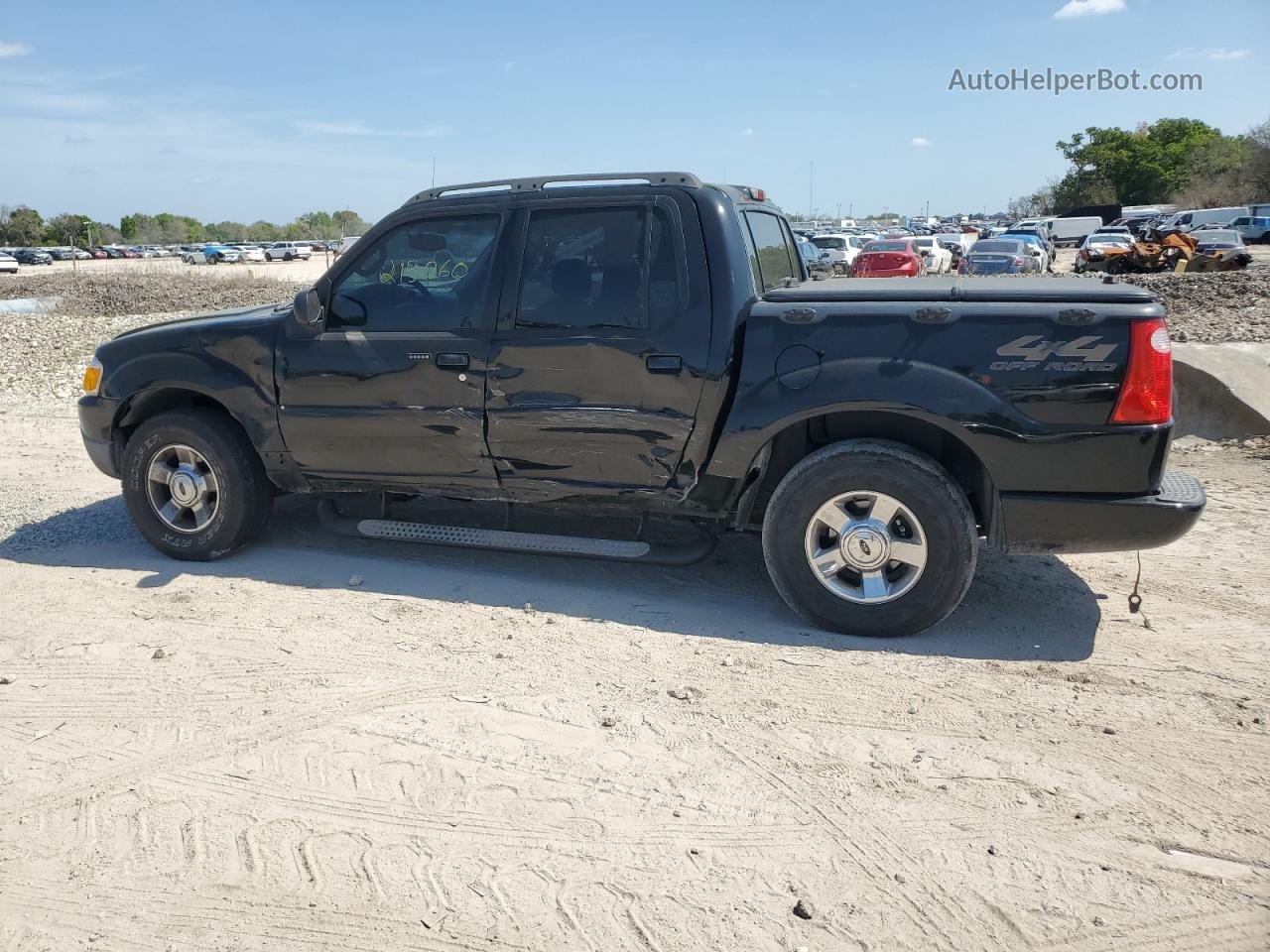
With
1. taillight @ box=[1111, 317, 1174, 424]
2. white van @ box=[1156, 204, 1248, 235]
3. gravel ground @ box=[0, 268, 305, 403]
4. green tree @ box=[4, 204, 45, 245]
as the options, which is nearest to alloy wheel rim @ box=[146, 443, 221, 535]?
taillight @ box=[1111, 317, 1174, 424]

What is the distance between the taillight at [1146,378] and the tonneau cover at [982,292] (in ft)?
0.52

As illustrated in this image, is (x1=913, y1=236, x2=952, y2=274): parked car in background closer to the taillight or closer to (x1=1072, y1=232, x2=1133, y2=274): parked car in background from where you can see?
(x1=1072, y1=232, x2=1133, y2=274): parked car in background

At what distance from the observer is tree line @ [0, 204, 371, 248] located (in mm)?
92688

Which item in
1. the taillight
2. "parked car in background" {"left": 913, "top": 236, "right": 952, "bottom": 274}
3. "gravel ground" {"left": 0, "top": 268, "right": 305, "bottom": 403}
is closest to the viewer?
the taillight

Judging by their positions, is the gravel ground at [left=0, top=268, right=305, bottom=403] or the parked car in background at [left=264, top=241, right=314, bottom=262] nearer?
the gravel ground at [left=0, top=268, right=305, bottom=403]

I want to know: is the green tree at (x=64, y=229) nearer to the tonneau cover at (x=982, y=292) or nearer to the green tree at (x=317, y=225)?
the green tree at (x=317, y=225)

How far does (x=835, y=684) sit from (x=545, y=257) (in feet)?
7.90

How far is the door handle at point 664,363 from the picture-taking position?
15.6 ft

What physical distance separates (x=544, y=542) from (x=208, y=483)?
2000mm

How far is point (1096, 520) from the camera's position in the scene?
4320 mm

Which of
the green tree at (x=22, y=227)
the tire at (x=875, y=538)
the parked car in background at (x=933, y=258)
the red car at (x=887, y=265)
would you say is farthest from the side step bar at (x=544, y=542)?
the green tree at (x=22, y=227)

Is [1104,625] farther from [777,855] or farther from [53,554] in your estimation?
[53,554]

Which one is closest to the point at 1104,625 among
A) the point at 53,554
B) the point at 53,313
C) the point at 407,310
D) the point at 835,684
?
the point at 835,684

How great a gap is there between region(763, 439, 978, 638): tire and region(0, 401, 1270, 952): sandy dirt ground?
0.18 meters
